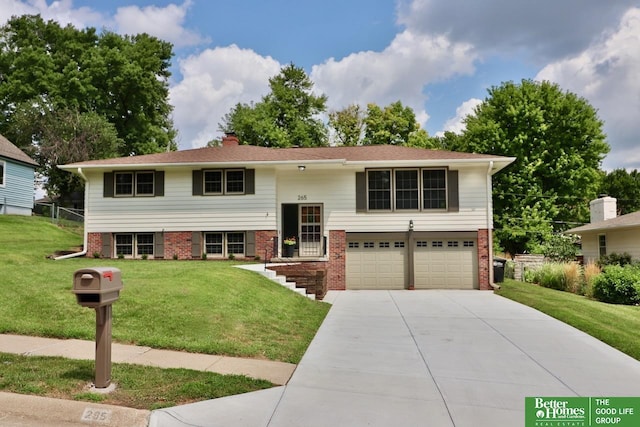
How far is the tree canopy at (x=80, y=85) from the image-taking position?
108 feet

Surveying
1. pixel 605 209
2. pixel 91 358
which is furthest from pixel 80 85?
pixel 605 209

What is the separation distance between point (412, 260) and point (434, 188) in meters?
2.94

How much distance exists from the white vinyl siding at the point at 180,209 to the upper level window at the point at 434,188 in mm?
5931

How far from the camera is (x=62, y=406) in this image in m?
4.12

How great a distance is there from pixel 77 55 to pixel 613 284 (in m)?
41.0

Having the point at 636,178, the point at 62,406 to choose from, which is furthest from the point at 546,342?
the point at 636,178

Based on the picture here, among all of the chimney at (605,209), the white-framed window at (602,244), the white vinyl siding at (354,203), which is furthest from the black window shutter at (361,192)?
the chimney at (605,209)

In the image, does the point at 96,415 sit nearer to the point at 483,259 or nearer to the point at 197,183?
the point at 197,183

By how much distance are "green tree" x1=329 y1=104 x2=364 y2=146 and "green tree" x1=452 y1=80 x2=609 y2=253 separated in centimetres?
1108

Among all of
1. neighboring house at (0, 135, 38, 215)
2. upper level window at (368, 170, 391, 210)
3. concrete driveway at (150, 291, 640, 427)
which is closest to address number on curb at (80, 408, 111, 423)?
concrete driveway at (150, 291, 640, 427)

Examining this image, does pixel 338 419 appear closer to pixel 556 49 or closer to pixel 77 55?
pixel 556 49

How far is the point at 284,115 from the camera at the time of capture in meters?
39.8

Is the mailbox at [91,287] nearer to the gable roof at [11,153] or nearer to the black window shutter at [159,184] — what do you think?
the black window shutter at [159,184]

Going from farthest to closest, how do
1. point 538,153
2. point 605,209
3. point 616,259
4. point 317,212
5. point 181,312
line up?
point 538,153, point 605,209, point 616,259, point 317,212, point 181,312
